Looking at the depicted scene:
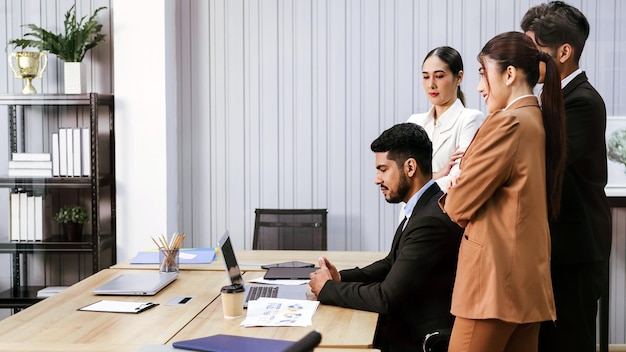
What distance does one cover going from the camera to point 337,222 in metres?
4.57

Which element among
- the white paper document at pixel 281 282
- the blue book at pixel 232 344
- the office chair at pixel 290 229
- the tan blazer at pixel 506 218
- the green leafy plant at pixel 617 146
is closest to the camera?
the blue book at pixel 232 344

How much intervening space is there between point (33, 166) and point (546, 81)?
317cm

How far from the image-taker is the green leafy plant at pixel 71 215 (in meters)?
4.30

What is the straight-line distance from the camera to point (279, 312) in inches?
87.7

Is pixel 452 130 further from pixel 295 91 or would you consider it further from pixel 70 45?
pixel 70 45

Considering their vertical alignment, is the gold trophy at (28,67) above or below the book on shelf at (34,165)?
above

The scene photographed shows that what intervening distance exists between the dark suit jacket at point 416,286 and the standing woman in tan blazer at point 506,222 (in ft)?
1.00

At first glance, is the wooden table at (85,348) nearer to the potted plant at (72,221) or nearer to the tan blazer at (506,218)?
the tan blazer at (506,218)

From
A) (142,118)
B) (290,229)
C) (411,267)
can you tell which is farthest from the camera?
(142,118)

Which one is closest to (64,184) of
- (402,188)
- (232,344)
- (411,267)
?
(402,188)

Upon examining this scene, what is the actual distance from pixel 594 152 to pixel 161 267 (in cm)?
171

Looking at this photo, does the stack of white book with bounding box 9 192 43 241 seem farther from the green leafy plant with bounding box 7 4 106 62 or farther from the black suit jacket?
the black suit jacket

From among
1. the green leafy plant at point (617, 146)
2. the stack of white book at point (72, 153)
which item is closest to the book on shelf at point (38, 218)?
the stack of white book at point (72, 153)

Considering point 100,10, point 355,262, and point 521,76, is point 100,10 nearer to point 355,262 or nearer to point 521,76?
point 355,262
